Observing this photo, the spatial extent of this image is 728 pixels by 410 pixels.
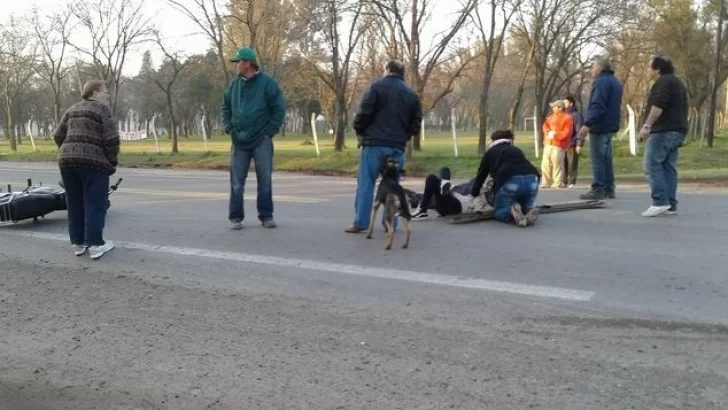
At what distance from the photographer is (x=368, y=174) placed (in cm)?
770

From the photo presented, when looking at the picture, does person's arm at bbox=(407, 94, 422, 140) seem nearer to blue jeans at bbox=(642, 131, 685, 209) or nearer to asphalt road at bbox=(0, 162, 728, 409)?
asphalt road at bbox=(0, 162, 728, 409)

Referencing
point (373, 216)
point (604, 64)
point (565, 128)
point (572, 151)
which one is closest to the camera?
point (373, 216)

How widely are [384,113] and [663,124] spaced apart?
3.63 meters

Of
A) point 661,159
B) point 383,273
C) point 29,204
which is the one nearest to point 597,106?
point 661,159

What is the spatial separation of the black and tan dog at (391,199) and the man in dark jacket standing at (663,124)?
11.2 feet

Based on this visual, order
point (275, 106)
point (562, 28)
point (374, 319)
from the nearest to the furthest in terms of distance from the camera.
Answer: point (374, 319) < point (275, 106) < point (562, 28)

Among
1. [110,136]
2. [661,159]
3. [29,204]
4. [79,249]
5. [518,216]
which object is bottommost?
[79,249]

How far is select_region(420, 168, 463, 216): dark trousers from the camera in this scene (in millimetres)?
8805

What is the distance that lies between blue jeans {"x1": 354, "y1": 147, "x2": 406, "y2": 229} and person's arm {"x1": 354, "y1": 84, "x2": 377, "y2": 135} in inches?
11.4

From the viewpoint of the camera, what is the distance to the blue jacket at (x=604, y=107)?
9906 mm

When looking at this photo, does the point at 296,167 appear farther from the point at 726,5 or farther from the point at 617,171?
the point at 726,5

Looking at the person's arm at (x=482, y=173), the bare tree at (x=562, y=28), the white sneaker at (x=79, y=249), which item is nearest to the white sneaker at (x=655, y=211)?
the person's arm at (x=482, y=173)

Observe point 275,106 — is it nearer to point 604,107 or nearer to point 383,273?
point 383,273

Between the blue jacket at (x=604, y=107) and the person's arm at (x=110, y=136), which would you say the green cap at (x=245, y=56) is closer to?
the person's arm at (x=110, y=136)
